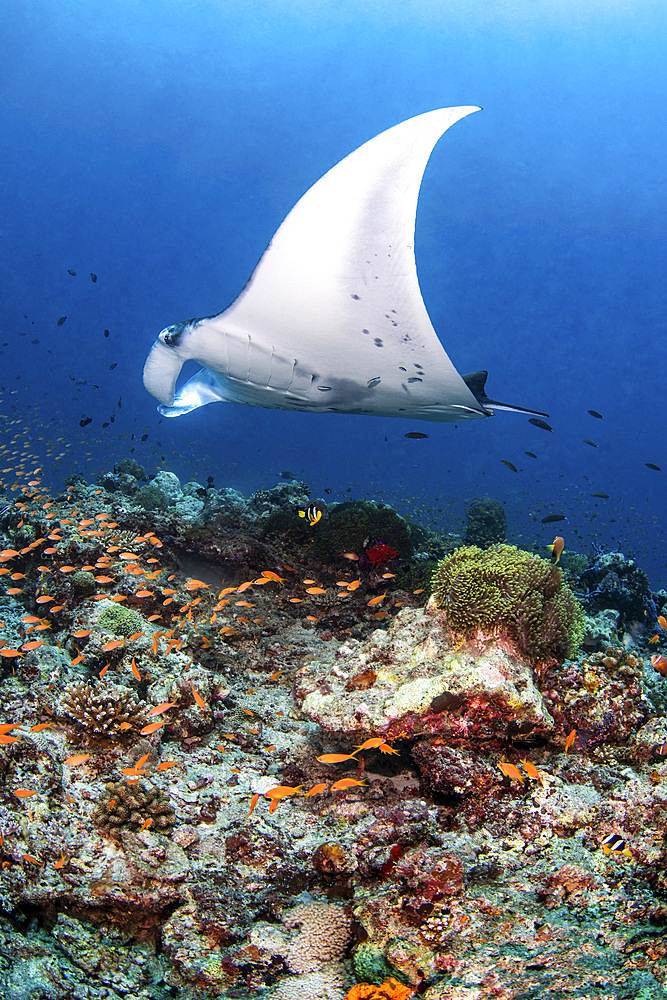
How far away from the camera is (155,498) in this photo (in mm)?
9102

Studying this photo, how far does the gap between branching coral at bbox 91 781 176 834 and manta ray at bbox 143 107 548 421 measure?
3.82 metres

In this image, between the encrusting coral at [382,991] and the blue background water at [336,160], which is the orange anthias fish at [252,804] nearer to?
the encrusting coral at [382,991]

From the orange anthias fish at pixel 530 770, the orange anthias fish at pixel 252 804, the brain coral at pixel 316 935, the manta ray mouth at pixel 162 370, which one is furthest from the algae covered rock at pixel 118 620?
the orange anthias fish at pixel 530 770

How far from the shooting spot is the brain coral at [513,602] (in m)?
3.08

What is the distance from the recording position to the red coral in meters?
6.31

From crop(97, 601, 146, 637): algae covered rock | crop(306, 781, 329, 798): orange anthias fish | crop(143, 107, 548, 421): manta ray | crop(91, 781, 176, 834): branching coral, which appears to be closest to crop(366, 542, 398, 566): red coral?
crop(143, 107, 548, 421): manta ray

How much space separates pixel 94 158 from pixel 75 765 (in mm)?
84894

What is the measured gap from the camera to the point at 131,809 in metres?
2.83

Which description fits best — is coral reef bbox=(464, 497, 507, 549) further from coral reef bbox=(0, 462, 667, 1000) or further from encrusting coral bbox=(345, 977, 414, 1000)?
encrusting coral bbox=(345, 977, 414, 1000)

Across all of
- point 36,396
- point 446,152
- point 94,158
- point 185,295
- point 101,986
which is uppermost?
point 446,152

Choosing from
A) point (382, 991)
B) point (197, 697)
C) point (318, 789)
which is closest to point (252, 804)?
point (318, 789)

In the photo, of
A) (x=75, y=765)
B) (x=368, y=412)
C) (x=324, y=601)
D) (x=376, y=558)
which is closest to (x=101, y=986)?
(x=75, y=765)

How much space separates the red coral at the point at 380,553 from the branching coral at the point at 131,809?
12.9ft

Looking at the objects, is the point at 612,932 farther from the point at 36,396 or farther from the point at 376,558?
the point at 36,396
